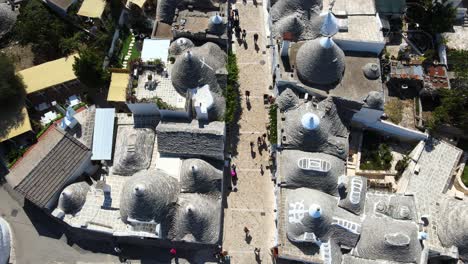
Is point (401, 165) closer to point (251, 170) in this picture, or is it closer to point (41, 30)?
point (251, 170)

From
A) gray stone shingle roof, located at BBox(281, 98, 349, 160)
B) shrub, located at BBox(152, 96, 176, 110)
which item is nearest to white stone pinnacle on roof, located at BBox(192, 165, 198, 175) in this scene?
shrub, located at BBox(152, 96, 176, 110)

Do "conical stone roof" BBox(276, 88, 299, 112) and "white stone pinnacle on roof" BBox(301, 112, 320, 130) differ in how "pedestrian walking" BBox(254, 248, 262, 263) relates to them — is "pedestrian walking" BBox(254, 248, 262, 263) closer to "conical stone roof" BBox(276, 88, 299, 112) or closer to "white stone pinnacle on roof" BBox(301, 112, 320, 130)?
"white stone pinnacle on roof" BBox(301, 112, 320, 130)

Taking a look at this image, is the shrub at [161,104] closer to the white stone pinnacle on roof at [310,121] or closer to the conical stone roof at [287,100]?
the conical stone roof at [287,100]

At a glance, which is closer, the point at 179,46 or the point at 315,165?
the point at 315,165

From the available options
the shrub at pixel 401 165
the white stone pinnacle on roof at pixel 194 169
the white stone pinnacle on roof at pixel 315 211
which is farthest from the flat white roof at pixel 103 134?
the shrub at pixel 401 165

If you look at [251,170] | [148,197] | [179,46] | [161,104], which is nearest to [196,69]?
[179,46]

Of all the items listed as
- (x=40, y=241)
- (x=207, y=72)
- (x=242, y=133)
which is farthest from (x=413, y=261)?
(x=40, y=241)
